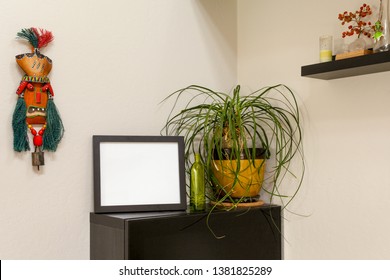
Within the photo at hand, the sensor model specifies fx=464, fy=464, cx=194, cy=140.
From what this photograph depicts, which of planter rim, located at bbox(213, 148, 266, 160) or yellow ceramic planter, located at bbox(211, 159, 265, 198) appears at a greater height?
planter rim, located at bbox(213, 148, 266, 160)

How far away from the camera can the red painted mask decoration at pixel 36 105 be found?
1471 mm

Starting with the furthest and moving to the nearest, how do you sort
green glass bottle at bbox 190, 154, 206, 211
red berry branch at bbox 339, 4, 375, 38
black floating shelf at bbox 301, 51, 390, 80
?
green glass bottle at bbox 190, 154, 206, 211
red berry branch at bbox 339, 4, 375, 38
black floating shelf at bbox 301, 51, 390, 80

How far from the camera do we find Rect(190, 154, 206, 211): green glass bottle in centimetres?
175

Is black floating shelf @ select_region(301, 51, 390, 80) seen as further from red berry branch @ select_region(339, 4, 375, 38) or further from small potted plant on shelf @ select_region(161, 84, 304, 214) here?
small potted plant on shelf @ select_region(161, 84, 304, 214)

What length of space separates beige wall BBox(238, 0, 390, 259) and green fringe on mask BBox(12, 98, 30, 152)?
1.02m

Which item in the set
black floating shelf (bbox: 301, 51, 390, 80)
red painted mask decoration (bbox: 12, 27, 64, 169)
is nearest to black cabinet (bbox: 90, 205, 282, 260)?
red painted mask decoration (bbox: 12, 27, 64, 169)

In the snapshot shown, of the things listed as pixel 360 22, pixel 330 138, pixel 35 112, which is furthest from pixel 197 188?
pixel 360 22

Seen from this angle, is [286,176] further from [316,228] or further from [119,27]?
[119,27]

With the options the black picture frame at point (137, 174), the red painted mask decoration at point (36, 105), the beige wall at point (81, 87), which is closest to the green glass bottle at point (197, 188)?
the black picture frame at point (137, 174)

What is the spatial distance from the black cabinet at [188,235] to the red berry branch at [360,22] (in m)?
0.75

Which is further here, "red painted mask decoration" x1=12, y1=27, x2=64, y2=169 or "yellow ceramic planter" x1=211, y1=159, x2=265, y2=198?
"yellow ceramic planter" x1=211, y1=159, x2=265, y2=198

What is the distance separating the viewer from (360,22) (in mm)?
1577

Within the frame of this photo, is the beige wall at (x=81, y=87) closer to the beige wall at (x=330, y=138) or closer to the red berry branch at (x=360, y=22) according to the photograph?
the beige wall at (x=330, y=138)

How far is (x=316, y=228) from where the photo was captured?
5.98 feet
